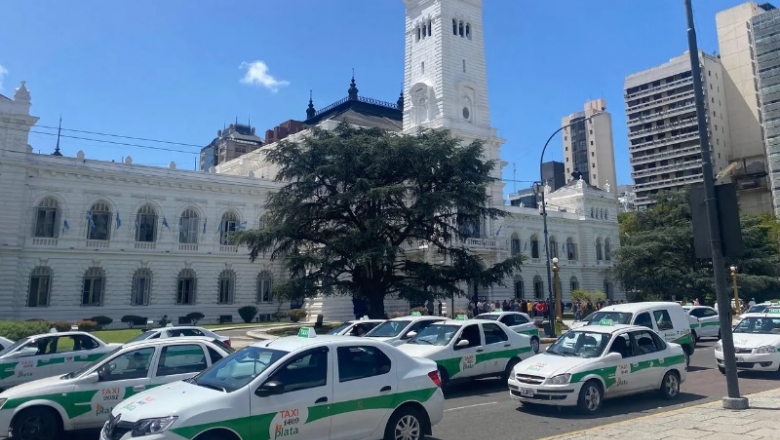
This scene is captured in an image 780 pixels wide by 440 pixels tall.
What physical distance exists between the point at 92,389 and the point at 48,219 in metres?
35.9

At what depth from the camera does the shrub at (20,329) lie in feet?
66.4

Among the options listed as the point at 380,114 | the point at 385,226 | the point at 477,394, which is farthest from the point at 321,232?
the point at 380,114

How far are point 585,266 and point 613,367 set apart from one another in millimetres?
63340

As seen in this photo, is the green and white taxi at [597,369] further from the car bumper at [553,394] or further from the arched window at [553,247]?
the arched window at [553,247]

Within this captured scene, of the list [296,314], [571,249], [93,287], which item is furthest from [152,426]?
[571,249]

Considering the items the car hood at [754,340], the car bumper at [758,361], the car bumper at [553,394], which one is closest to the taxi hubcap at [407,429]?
the car bumper at [553,394]

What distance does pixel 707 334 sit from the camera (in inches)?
945

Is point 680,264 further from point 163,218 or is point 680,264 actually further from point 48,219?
point 48,219

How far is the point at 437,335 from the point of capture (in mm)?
13039

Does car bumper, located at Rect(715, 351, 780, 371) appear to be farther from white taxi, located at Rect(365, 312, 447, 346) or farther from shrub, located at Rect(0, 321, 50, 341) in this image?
shrub, located at Rect(0, 321, 50, 341)

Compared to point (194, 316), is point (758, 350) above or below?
below

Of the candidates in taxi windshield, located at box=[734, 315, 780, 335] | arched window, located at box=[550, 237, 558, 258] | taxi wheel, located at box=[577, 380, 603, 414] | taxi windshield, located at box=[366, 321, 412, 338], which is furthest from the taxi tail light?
arched window, located at box=[550, 237, 558, 258]

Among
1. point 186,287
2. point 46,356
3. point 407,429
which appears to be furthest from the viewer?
point 186,287

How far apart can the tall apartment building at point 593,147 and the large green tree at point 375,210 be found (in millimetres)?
87180
